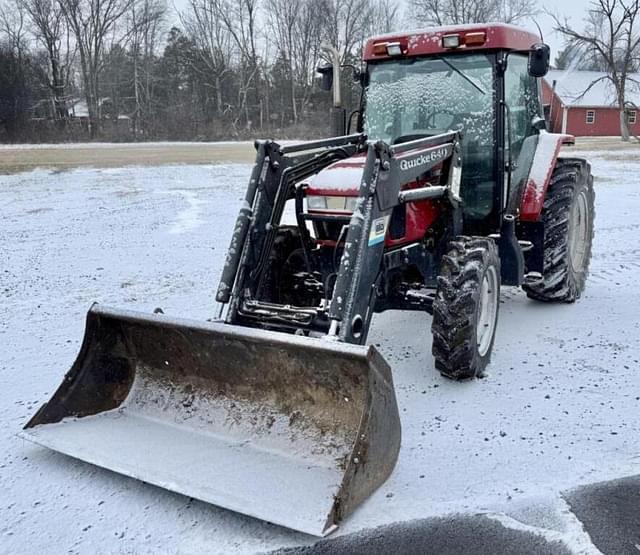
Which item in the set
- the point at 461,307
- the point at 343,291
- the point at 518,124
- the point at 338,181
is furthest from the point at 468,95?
the point at 343,291

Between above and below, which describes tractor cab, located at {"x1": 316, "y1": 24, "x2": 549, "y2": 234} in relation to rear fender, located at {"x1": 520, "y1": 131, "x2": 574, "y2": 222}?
above

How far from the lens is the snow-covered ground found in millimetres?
3094

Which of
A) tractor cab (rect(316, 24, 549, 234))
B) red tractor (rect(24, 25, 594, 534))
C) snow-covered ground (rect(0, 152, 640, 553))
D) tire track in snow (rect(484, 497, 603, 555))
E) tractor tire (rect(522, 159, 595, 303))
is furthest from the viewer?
tractor tire (rect(522, 159, 595, 303))

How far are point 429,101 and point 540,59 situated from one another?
2.82 ft

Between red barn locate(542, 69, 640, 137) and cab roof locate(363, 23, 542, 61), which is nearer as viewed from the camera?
cab roof locate(363, 23, 542, 61)

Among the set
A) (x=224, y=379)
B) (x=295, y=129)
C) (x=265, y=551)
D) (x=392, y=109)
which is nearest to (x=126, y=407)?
(x=224, y=379)

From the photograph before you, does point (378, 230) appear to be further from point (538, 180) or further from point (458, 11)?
point (458, 11)

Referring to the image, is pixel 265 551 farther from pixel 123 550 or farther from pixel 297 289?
pixel 297 289

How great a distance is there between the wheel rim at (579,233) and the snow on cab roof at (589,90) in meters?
46.1

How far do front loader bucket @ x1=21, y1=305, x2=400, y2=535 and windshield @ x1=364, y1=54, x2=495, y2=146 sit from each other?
2538 millimetres

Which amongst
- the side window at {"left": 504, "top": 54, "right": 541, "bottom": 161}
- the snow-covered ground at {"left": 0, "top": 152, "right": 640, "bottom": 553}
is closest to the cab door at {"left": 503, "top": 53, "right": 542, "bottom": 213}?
the side window at {"left": 504, "top": 54, "right": 541, "bottom": 161}

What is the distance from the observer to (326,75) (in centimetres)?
581

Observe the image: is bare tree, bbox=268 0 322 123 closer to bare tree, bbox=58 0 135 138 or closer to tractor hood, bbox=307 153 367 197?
bare tree, bbox=58 0 135 138

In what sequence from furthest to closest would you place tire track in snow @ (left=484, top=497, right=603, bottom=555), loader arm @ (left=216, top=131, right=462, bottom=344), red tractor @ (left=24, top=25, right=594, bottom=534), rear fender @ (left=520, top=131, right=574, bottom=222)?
rear fender @ (left=520, top=131, right=574, bottom=222) < loader arm @ (left=216, top=131, right=462, bottom=344) < red tractor @ (left=24, top=25, right=594, bottom=534) < tire track in snow @ (left=484, top=497, right=603, bottom=555)
